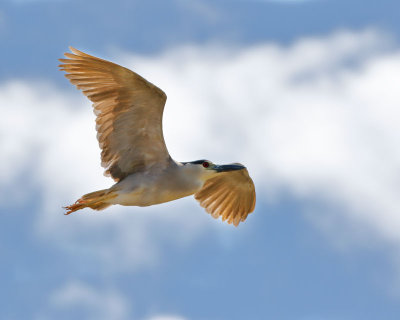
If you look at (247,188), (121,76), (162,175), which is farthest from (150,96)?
(247,188)

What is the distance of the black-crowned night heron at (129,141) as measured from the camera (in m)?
10.5

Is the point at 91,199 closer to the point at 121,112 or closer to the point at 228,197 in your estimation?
the point at 121,112

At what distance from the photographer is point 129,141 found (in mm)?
10812

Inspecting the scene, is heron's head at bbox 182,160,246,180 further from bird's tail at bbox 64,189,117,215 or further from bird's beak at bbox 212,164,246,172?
A: bird's tail at bbox 64,189,117,215

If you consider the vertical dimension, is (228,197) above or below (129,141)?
above

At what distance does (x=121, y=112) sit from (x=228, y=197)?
3047mm

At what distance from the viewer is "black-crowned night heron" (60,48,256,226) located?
1045 cm

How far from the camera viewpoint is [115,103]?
34.6ft

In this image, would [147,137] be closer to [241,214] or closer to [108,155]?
[108,155]

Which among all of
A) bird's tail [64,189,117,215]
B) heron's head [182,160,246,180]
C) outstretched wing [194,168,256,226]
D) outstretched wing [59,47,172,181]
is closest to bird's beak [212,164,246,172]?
heron's head [182,160,246,180]

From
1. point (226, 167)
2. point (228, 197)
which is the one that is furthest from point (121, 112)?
point (228, 197)

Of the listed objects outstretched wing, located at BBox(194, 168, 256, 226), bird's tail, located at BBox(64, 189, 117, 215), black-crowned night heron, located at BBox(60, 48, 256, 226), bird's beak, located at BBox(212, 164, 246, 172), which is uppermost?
outstretched wing, located at BBox(194, 168, 256, 226)

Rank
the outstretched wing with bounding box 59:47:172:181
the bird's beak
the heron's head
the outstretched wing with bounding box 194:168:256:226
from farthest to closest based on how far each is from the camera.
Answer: the outstretched wing with bounding box 194:168:256:226, the bird's beak, the heron's head, the outstretched wing with bounding box 59:47:172:181

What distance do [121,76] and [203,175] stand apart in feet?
6.08
